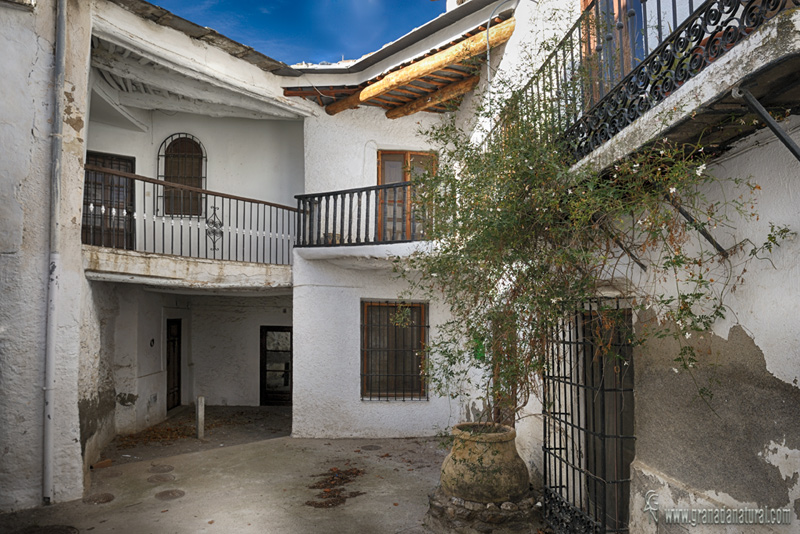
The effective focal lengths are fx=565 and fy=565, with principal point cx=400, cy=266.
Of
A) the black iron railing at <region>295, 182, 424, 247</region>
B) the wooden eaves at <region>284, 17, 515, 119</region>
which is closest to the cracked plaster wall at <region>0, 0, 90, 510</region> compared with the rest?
the black iron railing at <region>295, 182, 424, 247</region>

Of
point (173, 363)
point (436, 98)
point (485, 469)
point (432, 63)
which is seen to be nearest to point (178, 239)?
point (173, 363)

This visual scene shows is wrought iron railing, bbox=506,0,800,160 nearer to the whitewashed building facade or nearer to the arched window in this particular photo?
the whitewashed building facade

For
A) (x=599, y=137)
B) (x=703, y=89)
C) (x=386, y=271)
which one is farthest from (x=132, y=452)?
(x=703, y=89)

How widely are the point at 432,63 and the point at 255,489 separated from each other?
6180mm

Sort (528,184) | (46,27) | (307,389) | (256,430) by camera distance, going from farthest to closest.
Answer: (256,430) < (307,389) < (46,27) < (528,184)

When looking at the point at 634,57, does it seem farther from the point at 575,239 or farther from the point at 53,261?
the point at 53,261

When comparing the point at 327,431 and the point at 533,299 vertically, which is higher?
the point at 533,299

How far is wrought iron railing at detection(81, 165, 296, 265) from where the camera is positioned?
30.3ft

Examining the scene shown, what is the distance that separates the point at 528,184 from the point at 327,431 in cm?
671

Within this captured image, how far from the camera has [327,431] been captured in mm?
9398

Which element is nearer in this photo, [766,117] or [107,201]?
[766,117]

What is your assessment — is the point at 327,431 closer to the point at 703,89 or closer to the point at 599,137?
the point at 599,137

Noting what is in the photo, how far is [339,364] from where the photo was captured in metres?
9.49

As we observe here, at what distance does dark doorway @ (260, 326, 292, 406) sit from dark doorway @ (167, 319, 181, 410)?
1.72m
